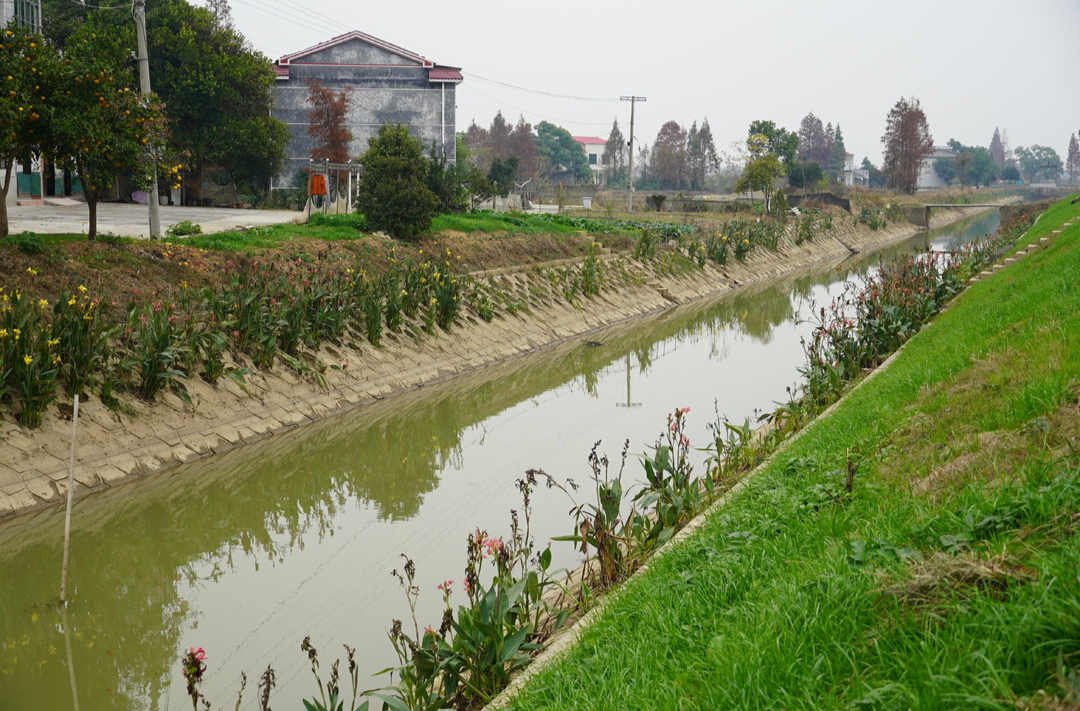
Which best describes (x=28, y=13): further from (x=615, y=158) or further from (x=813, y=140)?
(x=813, y=140)

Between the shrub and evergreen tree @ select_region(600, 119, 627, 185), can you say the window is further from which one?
evergreen tree @ select_region(600, 119, 627, 185)

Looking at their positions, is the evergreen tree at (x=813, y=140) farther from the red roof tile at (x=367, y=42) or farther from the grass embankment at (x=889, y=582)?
the grass embankment at (x=889, y=582)

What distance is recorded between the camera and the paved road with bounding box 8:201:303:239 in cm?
1962

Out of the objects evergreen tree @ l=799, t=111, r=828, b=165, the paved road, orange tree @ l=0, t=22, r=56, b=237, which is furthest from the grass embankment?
evergreen tree @ l=799, t=111, r=828, b=165

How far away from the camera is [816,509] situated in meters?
5.77

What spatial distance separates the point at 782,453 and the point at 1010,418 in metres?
2.32

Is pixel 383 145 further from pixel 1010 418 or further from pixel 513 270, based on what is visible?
pixel 1010 418

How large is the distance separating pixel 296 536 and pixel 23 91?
9203 millimetres

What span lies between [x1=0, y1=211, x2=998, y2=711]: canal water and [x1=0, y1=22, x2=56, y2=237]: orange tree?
6.43m

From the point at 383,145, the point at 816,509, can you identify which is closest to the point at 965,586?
the point at 816,509

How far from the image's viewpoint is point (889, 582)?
3.84 metres

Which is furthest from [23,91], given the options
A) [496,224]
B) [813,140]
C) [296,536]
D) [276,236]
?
[813,140]

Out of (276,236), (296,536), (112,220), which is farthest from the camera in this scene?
(112,220)

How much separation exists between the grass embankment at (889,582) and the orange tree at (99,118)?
41.4 feet
